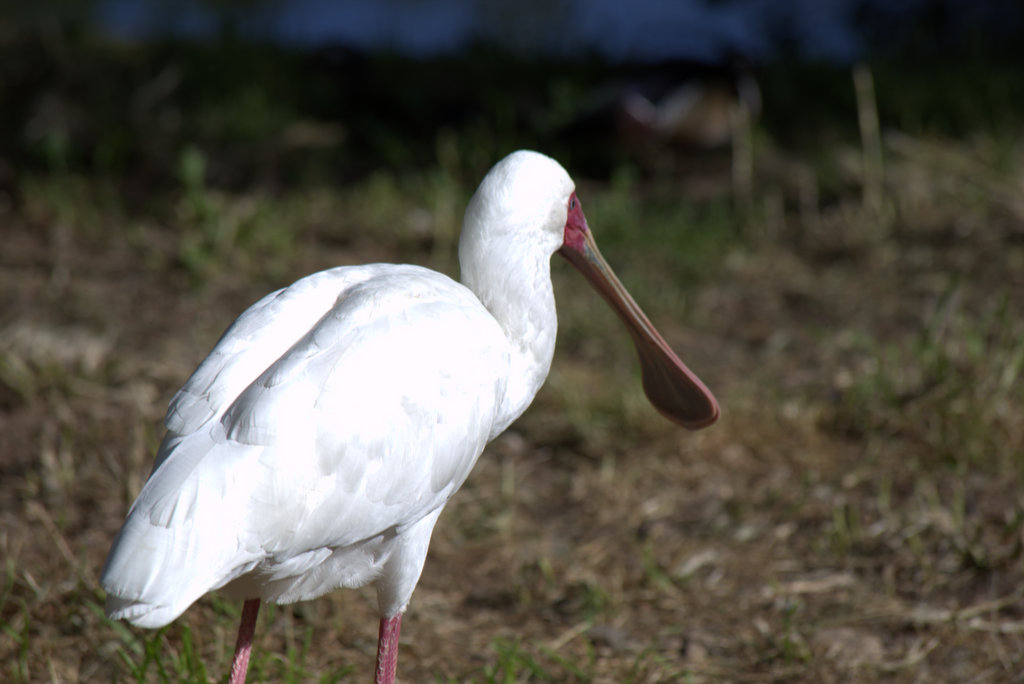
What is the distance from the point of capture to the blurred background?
320 cm

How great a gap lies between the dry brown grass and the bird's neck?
700mm

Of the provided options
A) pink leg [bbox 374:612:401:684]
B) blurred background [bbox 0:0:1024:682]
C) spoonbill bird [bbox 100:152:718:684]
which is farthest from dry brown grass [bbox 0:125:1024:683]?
spoonbill bird [bbox 100:152:718:684]

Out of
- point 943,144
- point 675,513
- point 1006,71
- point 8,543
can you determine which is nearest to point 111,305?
point 8,543

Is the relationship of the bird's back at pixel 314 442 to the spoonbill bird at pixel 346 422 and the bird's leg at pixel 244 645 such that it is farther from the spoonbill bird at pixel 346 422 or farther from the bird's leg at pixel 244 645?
the bird's leg at pixel 244 645

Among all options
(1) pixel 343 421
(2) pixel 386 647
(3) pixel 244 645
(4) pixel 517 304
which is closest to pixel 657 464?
(4) pixel 517 304

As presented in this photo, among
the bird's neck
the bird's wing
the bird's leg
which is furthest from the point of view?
the bird's neck

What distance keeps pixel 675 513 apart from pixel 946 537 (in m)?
0.88

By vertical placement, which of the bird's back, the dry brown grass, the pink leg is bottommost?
the dry brown grass

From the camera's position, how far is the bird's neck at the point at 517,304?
2723 mm

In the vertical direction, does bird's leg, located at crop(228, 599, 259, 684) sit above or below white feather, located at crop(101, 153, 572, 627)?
below

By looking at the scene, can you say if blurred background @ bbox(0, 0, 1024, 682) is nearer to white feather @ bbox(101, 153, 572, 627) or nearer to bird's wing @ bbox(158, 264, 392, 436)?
white feather @ bbox(101, 153, 572, 627)

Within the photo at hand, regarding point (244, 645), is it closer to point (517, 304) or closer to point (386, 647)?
point (386, 647)

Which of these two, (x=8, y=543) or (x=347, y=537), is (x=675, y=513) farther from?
(x=8, y=543)

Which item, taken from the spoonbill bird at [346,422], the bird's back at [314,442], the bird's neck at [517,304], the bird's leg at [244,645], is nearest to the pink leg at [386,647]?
the spoonbill bird at [346,422]
